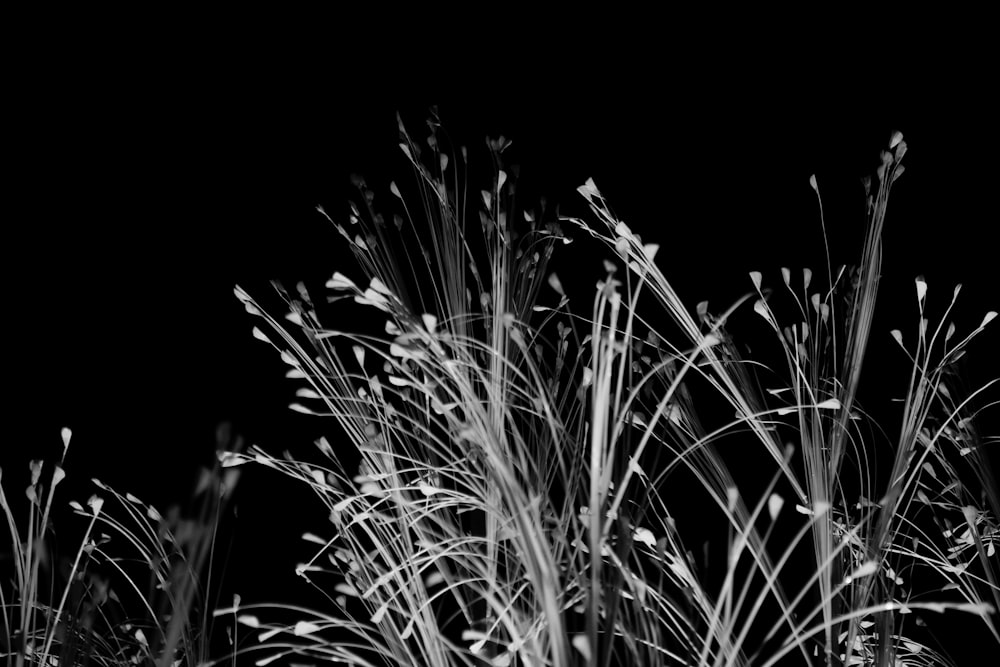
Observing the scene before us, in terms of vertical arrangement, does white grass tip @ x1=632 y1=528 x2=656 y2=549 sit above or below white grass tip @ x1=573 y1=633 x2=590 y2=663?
below

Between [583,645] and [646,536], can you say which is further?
[646,536]

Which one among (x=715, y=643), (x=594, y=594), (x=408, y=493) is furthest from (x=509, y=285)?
(x=715, y=643)

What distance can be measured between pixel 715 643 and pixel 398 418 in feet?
2.63

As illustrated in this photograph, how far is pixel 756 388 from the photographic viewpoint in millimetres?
1837

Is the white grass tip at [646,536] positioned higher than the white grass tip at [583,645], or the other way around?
the white grass tip at [583,645]

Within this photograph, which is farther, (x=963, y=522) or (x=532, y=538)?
(x=963, y=522)

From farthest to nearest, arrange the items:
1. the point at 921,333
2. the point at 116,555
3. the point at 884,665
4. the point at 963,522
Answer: the point at 116,555
the point at 963,522
the point at 921,333
the point at 884,665

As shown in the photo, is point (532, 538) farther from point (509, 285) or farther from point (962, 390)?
point (962, 390)

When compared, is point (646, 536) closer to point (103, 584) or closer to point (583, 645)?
point (583, 645)

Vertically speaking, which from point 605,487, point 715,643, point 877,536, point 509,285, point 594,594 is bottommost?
point 715,643

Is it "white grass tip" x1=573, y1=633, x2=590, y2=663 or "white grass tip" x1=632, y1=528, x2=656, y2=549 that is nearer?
"white grass tip" x1=573, y1=633, x2=590, y2=663

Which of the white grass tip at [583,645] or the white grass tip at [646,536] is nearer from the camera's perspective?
the white grass tip at [583,645]

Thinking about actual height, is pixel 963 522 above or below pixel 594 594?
below

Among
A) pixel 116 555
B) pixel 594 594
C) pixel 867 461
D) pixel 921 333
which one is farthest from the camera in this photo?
pixel 116 555
